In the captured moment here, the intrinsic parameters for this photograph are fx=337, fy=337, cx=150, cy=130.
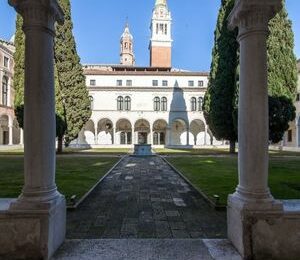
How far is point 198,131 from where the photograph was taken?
188 ft

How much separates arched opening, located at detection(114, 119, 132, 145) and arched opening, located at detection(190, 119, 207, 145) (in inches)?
414

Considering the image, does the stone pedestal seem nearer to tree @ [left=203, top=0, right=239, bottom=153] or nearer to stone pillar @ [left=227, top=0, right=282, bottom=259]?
stone pillar @ [left=227, top=0, right=282, bottom=259]

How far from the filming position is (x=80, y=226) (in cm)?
640

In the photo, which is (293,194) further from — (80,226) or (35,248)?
(35,248)

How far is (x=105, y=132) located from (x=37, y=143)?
51.3m

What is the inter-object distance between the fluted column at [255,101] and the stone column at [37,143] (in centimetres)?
271

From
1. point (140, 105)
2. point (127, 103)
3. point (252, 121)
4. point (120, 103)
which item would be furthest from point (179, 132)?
point (252, 121)

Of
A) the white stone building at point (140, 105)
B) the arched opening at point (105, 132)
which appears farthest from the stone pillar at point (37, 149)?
the arched opening at point (105, 132)

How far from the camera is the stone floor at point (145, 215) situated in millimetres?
5988

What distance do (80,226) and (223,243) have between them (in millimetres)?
2766

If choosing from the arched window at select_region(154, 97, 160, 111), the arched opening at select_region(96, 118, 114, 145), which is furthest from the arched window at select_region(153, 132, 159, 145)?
the arched opening at select_region(96, 118, 114, 145)

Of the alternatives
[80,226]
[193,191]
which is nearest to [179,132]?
[193,191]

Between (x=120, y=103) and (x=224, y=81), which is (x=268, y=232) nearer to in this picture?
(x=224, y=81)

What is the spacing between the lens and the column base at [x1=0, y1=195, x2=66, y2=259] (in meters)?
4.40
